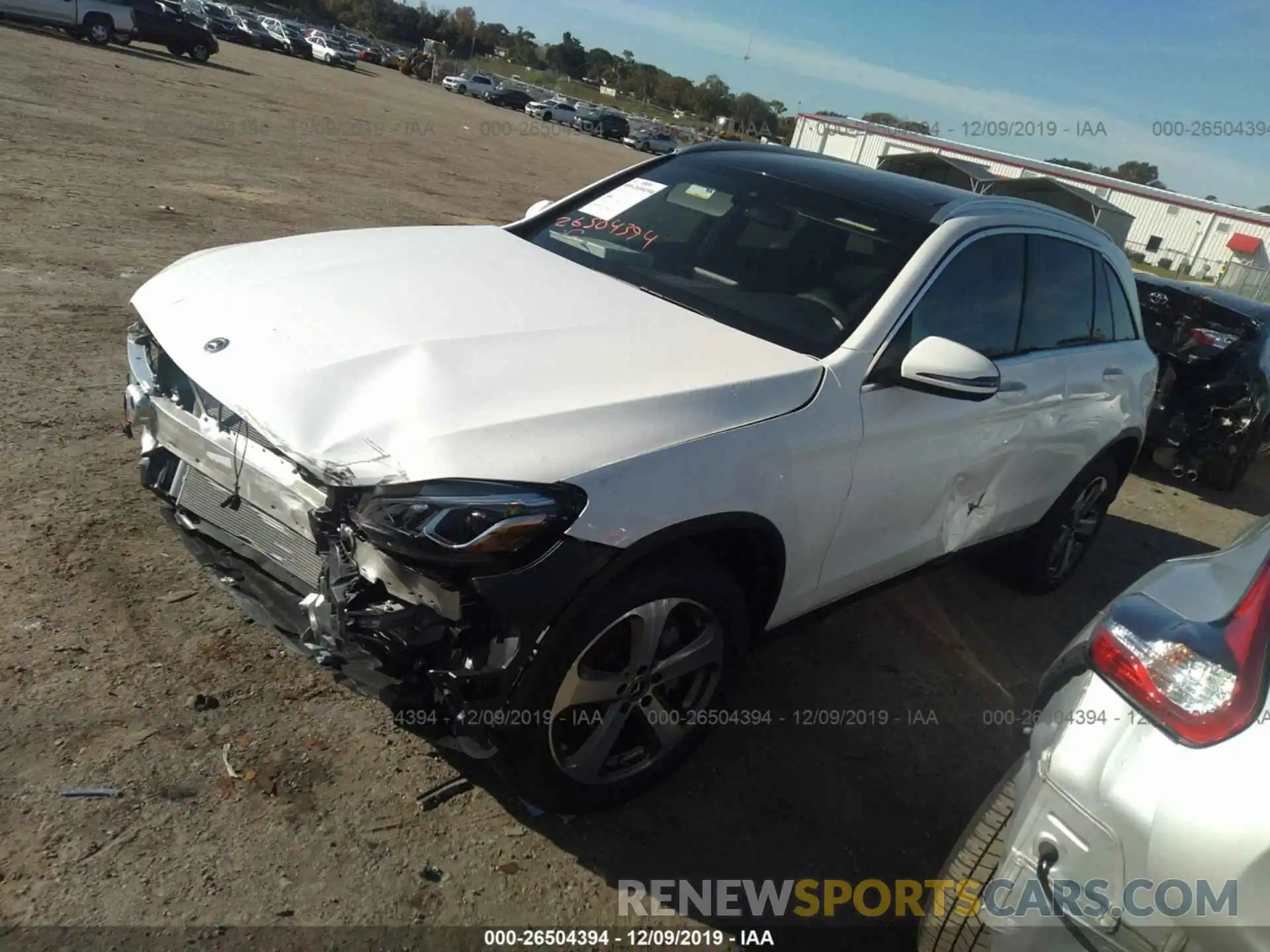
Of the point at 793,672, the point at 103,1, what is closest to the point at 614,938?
the point at 793,672

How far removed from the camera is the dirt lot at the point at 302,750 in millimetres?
2373

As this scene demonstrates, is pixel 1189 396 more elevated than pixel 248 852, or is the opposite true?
pixel 1189 396

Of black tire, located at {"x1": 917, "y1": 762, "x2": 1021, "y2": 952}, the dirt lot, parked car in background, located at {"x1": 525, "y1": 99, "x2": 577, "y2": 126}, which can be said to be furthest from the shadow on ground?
parked car in background, located at {"x1": 525, "y1": 99, "x2": 577, "y2": 126}

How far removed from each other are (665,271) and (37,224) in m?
6.52

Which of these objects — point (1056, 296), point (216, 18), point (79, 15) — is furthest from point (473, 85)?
point (1056, 296)

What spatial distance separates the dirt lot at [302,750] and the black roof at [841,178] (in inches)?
61.9

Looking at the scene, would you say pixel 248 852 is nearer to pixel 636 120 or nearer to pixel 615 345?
pixel 615 345

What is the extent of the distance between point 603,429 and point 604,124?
48.0 meters

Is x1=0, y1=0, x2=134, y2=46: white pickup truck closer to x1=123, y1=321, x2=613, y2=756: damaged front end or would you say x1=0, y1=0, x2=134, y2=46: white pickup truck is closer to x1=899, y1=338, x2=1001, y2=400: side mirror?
x1=123, y1=321, x2=613, y2=756: damaged front end

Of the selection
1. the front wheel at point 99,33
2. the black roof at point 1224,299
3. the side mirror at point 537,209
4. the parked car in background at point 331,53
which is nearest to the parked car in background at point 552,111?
the parked car in background at point 331,53

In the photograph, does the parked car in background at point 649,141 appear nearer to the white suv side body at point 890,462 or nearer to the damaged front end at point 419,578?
the white suv side body at point 890,462

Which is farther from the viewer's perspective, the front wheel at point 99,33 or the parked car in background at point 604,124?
the parked car in background at point 604,124

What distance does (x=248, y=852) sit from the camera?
2.41m

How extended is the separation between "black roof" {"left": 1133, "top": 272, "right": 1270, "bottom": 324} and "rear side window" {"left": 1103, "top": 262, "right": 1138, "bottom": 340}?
12.5ft
